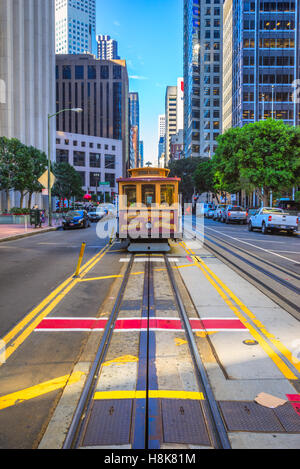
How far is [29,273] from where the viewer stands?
1141cm

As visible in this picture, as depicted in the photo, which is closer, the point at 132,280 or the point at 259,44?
the point at 132,280

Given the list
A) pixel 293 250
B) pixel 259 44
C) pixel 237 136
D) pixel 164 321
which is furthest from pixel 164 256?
pixel 259 44

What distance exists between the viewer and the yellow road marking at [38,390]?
3.96 m

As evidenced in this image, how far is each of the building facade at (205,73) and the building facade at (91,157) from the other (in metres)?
30.2

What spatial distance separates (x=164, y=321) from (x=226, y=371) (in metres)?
2.12

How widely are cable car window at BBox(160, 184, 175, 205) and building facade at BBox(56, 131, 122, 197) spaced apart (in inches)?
4335

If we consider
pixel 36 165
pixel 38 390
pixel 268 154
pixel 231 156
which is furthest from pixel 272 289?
pixel 36 165

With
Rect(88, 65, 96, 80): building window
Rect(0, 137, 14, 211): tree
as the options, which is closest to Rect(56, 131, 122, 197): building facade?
Rect(88, 65, 96, 80): building window

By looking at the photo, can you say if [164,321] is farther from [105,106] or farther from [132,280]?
[105,106]

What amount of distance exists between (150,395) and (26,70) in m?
67.4

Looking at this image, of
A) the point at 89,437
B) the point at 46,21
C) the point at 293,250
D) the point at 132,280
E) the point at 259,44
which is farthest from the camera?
the point at 259,44

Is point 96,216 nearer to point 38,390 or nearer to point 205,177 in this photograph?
point 205,177

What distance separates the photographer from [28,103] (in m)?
62.9

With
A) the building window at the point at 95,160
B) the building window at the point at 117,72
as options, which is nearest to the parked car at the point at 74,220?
the building window at the point at 95,160
